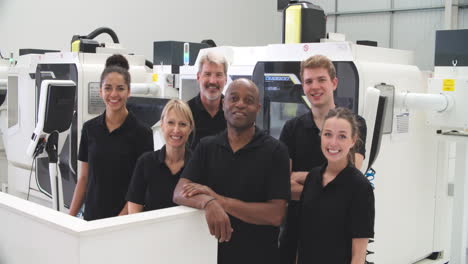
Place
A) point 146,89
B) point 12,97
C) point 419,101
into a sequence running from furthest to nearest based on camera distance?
1. point 12,97
2. point 146,89
3. point 419,101

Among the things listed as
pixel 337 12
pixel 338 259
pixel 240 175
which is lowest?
pixel 338 259

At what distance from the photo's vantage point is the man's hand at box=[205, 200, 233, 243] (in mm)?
1799

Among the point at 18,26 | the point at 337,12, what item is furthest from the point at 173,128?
the point at 337,12

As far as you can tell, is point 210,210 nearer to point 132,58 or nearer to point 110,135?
point 110,135

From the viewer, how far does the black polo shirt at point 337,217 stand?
188cm

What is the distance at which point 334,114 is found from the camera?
6.61 ft

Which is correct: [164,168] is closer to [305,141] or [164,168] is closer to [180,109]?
[180,109]

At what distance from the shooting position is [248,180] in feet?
6.43

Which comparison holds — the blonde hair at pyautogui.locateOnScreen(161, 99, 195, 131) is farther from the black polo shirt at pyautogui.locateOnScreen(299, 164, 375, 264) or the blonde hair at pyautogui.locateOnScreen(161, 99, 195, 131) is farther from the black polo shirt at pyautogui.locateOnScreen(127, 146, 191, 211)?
the black polo shirt at pyautogui.locateOnScreen(299, 164, 375, 264)

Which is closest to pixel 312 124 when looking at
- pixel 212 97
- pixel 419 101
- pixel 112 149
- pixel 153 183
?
pixel 212 97

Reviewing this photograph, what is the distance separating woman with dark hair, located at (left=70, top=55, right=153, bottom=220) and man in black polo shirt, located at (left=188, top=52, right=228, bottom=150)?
9.6 inches

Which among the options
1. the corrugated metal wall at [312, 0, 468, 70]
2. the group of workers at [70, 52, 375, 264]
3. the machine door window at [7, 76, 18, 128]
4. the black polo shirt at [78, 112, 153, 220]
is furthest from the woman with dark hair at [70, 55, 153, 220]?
the corrugated metal wall at [312, 0, 468, 70]

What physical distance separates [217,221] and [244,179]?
226mm

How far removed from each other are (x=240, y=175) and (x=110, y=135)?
81 centimetres
